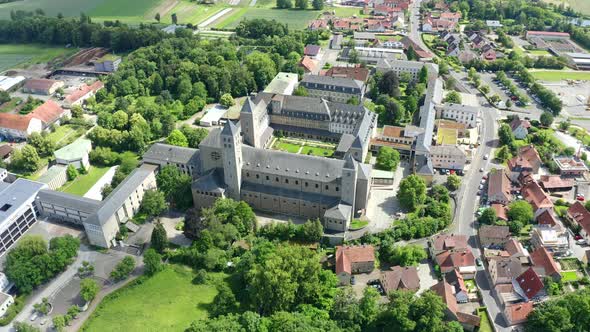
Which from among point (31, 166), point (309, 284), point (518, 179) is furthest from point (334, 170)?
point (31, 166)

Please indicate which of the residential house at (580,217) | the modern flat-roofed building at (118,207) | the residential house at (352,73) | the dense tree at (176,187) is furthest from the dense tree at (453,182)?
the modern flat-roofed building at (118,207)

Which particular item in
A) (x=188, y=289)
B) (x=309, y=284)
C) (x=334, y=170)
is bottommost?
(x=188, y=289)

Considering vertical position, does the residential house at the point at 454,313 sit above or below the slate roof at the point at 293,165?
below

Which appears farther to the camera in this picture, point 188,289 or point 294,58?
point 294,58

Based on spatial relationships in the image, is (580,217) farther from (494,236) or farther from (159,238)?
(159,238)

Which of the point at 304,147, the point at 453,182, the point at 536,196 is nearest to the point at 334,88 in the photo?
the point at 304,147

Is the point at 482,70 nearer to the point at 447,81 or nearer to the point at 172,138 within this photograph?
the point at 447,81

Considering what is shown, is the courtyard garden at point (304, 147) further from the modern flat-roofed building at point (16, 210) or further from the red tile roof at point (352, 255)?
the modern flat-roofed building at point (16, 210)
